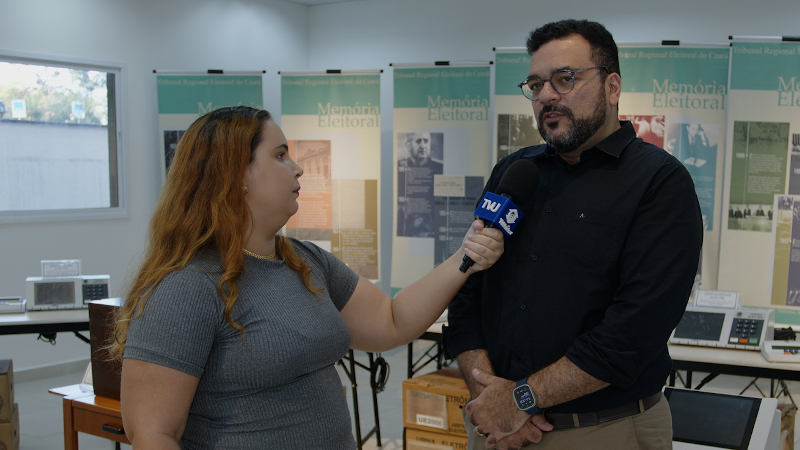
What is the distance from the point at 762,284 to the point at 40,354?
220 inches

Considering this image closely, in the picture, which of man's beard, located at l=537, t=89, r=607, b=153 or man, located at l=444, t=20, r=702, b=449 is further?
man's beard, located at l=537, t=89, r=607, b=153

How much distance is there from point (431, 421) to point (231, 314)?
2.08 m

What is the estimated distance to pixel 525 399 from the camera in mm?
1436

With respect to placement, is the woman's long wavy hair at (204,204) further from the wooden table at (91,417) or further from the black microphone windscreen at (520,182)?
the wooden table at (91,417)

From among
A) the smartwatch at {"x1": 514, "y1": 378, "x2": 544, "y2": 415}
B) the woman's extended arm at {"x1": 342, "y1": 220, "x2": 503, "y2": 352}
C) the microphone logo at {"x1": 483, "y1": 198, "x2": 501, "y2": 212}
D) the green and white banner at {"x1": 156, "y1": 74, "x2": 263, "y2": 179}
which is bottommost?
the smartwatch at {"x1": 514, "y1": 378, "x2": 544, "y2": 415}

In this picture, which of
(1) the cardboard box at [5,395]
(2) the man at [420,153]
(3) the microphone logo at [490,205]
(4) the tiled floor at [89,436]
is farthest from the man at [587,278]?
(2) the man at [420,153]

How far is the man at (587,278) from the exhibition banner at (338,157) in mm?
3768

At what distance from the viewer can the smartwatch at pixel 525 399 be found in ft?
4.69

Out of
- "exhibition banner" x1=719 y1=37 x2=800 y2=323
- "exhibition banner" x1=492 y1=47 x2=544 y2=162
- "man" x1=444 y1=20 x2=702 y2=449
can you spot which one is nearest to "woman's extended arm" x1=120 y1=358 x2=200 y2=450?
"man" x1=444 y1=20 x2=702 y2=449

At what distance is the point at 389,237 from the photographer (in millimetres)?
6500

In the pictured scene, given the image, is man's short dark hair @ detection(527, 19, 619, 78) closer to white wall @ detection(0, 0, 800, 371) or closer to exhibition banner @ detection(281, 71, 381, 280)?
exhibition banner @ detection(281, 71, 381, 280)

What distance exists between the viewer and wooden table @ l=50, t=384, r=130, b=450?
249 cm

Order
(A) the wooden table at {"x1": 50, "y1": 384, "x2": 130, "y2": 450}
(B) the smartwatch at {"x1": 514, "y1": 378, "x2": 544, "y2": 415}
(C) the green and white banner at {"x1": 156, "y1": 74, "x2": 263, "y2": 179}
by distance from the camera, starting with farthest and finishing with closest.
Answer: (C) the green and white banner at {"x1": 156, "y1": 74, "x2": 263, "y2": 179}, (A) the wooden table at {"x1": 50, "y1": 384, "x2": 130, "y2": 450}, (B) the smartwatch at {"x1": 514, "y1": 378, "x2": 544, "y2": 415}

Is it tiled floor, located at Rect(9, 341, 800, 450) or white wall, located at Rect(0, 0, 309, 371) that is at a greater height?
white wall, located at Rect(0, 0, 309, 371)
